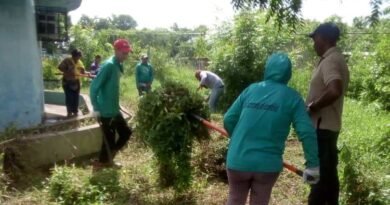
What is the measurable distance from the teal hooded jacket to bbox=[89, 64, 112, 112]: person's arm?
307 centimetres

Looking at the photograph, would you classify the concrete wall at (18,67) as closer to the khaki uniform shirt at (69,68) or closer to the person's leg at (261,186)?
the khaki uniform shirt at (69,68)

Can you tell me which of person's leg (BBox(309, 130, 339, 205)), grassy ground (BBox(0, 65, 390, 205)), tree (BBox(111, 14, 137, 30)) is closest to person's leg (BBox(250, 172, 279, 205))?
person's leg (BBox(309, 130, 339, 205))

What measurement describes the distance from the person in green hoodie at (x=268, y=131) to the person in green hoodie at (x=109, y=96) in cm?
305

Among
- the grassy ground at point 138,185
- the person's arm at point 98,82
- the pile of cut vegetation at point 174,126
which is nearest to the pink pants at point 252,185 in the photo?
the pile of cut vegetation at point 174,126

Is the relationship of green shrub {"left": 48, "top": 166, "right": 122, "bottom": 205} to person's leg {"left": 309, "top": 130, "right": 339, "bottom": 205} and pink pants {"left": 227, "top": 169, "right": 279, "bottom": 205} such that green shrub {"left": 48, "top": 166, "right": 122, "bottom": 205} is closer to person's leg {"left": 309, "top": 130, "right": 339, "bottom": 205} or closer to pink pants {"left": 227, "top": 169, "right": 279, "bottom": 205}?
pink pants {"left": 227, "top": 169, "right": 279, "bottom": 205}

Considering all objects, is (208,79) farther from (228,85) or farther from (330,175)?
(330,175)

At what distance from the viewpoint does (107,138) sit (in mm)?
6355

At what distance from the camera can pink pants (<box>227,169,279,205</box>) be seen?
132 inches

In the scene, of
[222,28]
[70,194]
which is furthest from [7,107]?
[222,28]

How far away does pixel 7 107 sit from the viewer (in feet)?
23.9

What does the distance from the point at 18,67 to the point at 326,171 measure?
201 inches

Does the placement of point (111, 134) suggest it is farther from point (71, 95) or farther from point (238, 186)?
point (71, 95)

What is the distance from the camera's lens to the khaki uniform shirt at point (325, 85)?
3971 mm

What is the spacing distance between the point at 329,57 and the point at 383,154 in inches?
109
